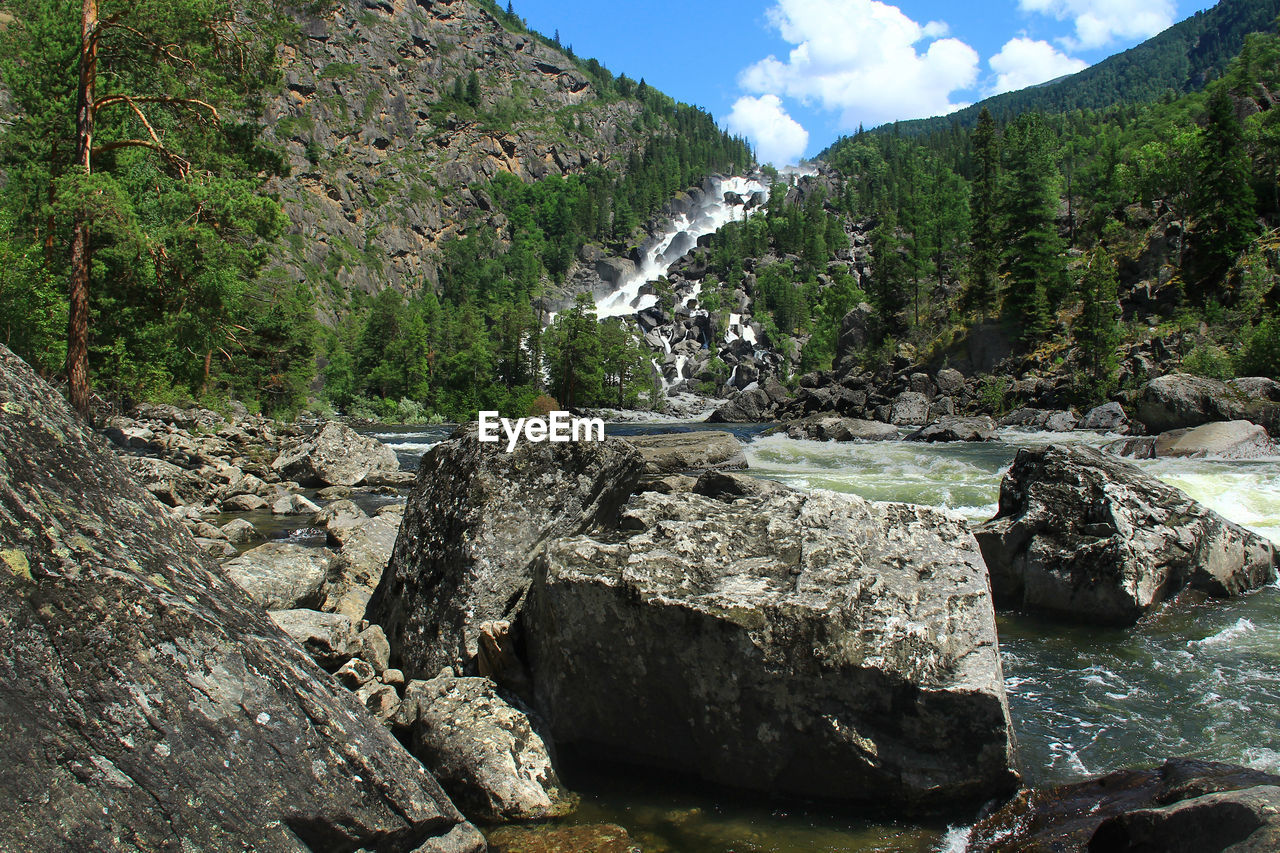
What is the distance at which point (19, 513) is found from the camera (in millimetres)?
2531

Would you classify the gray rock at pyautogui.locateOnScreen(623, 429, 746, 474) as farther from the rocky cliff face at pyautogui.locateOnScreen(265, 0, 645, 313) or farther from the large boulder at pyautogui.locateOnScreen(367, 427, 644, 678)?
the rocky cliff face at pyautogui.locateOnScreen(265, 0, 645, 313)

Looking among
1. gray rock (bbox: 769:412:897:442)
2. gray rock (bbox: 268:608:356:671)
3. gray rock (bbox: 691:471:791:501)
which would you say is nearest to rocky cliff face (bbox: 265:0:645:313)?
gray rock (bbox: 769:412:897:442)

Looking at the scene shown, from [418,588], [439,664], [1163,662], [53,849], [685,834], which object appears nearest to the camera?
[53,849]

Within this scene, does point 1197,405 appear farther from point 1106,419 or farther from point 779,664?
point 779,664

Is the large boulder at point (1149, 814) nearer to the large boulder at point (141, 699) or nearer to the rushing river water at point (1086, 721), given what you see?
the rushing river water at point (1086, 721)

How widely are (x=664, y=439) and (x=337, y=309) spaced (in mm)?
108891

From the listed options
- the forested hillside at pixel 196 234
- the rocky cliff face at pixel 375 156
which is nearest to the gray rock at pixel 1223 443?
the forested hillside at pixel 196 234

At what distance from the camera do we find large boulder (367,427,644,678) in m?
5.43

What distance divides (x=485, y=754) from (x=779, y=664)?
192 centimetres

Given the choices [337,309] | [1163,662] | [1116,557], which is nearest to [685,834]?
[1163,662]

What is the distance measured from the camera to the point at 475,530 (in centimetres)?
563

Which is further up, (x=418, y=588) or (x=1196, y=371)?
(x=1196, y=371)

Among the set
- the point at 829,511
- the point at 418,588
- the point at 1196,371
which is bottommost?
the point at 418,588

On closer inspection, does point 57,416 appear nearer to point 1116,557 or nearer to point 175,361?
point 1116,557
